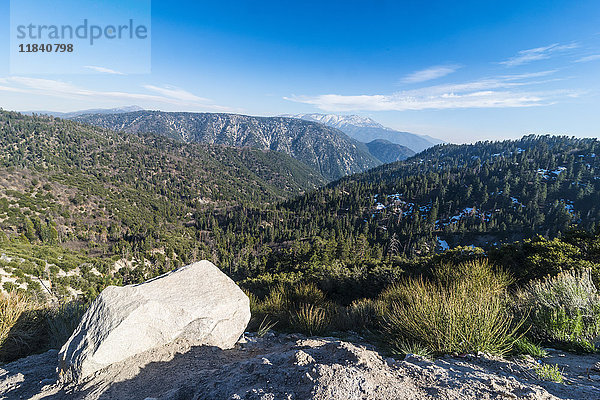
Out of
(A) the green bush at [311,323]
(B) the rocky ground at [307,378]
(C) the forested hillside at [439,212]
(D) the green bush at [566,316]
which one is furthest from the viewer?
(C) the forested hillside at [439,212]

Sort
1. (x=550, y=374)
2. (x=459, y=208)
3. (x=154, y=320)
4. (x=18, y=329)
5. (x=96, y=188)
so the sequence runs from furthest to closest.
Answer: (x=459, y=208) < (x=96, y=188) < (x=18, y=329) < (x=154, y=320) < (x=550, y=374)

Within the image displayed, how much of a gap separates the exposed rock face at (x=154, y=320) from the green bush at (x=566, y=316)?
19.4 feet

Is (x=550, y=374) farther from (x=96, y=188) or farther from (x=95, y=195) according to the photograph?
(x=96, y=188)

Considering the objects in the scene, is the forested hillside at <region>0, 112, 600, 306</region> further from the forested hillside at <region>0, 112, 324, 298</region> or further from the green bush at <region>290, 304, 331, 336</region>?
the green bush at <region>290, 304, 331, 336</region>

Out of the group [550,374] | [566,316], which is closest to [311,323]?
[550,374]

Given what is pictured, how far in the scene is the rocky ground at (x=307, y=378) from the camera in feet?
8.47

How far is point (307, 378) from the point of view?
106 inches

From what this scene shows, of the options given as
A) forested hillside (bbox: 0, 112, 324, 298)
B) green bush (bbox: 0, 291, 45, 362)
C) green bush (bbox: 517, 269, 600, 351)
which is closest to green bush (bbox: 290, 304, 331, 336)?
green bush (bbox: 517, 269, 600, 351)

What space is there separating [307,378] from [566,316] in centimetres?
533

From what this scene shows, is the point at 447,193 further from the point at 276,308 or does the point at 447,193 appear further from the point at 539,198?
the point at 276,308

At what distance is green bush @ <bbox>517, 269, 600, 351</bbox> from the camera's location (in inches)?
173

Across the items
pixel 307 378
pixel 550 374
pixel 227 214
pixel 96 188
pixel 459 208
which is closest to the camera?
pixel 307 378

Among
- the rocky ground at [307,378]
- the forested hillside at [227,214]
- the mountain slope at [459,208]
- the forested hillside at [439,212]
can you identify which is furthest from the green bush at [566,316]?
the mountain slope at [459,208]

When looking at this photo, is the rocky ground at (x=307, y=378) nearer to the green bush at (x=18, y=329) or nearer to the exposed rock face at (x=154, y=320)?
the exposed rock face at (x=154, y=320)
